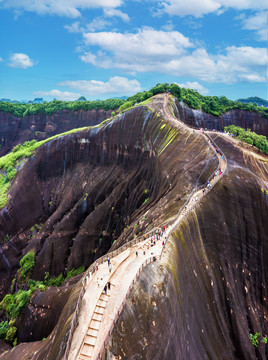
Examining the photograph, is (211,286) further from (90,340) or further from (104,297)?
(90,340)

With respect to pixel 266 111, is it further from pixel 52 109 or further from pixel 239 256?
pixel 52 109

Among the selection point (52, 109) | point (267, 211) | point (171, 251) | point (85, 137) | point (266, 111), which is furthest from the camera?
point (52, 109)

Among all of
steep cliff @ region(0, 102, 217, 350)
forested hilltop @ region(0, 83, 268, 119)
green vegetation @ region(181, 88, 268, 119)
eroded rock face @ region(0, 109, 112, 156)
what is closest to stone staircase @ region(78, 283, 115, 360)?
steep cliff @ region(0, 102, 217, 350)

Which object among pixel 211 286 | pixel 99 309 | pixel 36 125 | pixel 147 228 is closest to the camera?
pixel 99 309

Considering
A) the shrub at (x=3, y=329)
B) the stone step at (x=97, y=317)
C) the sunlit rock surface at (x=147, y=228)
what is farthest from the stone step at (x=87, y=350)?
the shrub at (x=3, y=329)

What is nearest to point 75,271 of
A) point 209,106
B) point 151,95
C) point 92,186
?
point 92,186

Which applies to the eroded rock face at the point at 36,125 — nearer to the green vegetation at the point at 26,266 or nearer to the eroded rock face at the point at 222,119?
the eroded rock face at the point at 222,119

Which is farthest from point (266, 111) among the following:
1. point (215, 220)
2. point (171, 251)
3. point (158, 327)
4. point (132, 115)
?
point (158, 327)
